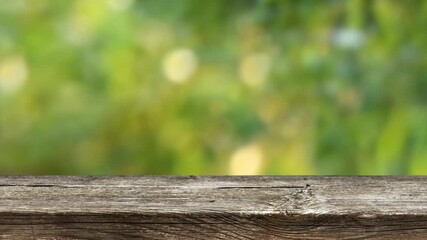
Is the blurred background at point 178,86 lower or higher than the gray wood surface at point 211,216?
higher

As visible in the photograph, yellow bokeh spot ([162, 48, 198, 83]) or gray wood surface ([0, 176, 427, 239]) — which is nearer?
gray wood surface ([0, 176, 427, 239])

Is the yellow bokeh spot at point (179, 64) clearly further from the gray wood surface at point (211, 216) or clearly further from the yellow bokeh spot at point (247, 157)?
the gray wood surface at point (211, 216)

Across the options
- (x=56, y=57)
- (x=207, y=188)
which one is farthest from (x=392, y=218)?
(x=56, y=57)

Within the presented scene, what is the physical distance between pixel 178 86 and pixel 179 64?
28 millimetres

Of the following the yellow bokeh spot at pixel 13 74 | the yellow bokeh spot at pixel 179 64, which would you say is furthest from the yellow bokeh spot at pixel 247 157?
the yellow bokeh spot at pixel 13 74

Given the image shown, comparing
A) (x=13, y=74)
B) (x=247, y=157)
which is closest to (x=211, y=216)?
(x=247, y=157)

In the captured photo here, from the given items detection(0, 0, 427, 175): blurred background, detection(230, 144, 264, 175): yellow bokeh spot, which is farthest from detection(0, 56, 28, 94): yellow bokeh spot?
detection(230, 144, 264, 175): yellow bokeh spot

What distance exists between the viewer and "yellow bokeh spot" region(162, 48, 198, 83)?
0.86m

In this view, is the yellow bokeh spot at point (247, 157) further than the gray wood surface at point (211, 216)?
Yes

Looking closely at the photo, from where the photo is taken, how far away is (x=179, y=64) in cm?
87

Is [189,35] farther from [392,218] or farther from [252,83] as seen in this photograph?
[392,218]

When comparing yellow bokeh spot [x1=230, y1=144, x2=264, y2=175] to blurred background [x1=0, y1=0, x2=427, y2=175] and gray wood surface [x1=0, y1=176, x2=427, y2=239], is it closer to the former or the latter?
blurred background [x1=0, y1=0, x2=427, y2=175]

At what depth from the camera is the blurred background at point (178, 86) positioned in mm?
859

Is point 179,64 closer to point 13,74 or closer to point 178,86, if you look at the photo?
point 178,86
